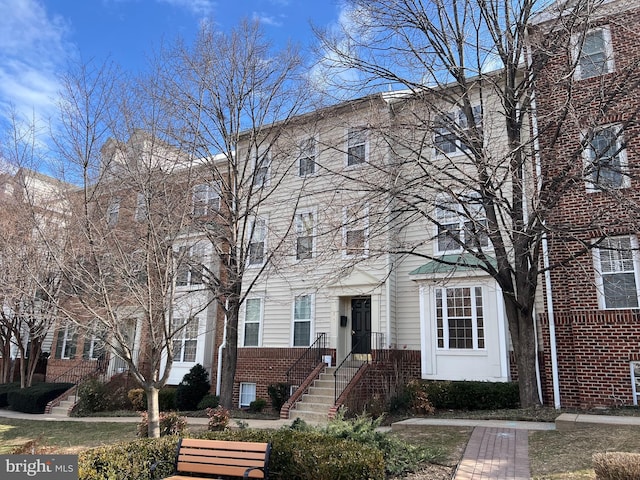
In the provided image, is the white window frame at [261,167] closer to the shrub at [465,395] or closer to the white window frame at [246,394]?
the shrub at [465,395]

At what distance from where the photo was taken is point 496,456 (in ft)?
22.7

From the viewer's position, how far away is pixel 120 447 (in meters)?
6.81

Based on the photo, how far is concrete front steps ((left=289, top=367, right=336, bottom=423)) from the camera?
12.3 m

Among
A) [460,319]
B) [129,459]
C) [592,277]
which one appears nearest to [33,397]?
[129,459]

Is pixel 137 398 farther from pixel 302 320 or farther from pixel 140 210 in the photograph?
pixel 140 210

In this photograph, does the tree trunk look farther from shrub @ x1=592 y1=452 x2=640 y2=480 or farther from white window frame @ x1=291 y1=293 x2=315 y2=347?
white window frame @ x1=291 y1=293 x2=315 y2=347

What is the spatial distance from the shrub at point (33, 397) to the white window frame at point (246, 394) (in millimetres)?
7156

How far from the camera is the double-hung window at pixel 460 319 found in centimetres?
1338

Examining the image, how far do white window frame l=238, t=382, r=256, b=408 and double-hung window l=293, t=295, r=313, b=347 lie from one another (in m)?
2.23

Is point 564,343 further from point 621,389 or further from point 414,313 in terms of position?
point 414,313

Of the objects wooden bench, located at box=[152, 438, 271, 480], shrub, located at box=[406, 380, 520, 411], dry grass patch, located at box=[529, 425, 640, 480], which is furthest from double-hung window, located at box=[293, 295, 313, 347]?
wooden bench, located at box=[152, 438, 271, 480]

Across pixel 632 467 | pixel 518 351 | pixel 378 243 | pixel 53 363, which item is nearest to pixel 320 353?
pixel 378 243

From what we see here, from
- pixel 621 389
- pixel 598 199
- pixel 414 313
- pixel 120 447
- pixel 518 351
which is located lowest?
pixel 120 447

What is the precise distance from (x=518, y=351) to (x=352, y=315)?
6.58 meters
